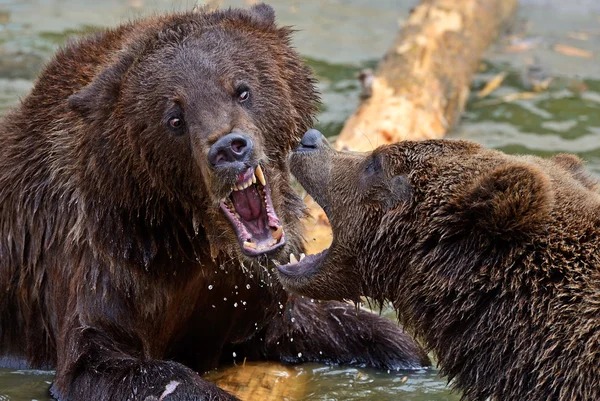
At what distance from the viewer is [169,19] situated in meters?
7.37

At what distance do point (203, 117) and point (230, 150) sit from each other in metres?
0.44

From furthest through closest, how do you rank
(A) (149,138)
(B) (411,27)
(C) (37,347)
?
(B) (411,27) → (C) (37,347) → (A) (149,138)

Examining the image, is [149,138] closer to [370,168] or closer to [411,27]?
[370,168]

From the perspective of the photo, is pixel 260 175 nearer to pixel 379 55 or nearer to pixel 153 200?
pixel 153 200

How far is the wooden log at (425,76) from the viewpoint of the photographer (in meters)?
10.7

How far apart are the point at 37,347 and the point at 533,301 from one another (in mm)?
4109

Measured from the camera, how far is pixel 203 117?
682 centimetres

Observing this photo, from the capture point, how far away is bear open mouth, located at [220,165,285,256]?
6914 millimetres

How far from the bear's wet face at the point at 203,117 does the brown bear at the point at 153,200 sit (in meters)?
0.01

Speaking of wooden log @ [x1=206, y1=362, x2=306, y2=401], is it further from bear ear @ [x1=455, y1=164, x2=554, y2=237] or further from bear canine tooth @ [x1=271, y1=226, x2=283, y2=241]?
bear ear @ [x1=455, y1=164, x2=554, y2=237]

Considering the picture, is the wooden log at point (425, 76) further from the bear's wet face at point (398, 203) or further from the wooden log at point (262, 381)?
the bear's wet face at point (398, 203)

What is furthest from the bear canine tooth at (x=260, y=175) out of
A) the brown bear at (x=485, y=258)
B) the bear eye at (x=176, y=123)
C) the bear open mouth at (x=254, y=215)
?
the brown bear at (x=485, y=258)

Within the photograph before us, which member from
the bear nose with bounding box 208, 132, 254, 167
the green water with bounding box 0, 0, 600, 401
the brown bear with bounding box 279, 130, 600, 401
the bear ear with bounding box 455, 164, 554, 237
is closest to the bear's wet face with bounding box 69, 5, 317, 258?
the bear nose with bounding box 208, 132, 254, 167

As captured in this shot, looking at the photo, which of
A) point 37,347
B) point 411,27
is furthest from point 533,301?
point 411,27
